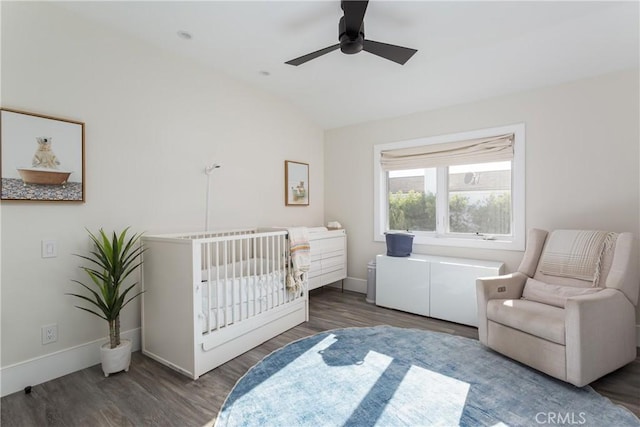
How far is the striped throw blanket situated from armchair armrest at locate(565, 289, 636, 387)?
27 centimetres

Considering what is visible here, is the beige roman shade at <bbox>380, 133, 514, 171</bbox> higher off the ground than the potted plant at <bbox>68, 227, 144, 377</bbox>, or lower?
higher

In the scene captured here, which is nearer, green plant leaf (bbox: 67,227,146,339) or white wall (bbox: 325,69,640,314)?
green plant leaf (bbox: 67,227,146,339)

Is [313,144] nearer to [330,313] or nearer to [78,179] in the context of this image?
[330,313]

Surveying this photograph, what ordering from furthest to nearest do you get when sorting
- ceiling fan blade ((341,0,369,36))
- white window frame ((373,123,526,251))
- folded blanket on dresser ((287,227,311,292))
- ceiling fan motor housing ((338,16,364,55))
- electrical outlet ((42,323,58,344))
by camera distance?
white window frame ((373,123,526,251))
folded blanket on dresser ((287,227,311,292))
electrical outlet ((42,323,58,344))
ceiling fan motor housing ((338,16,364,55))
ceiling fan blade ((341,0,369,36))

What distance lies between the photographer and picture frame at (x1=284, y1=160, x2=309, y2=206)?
399 centimetres

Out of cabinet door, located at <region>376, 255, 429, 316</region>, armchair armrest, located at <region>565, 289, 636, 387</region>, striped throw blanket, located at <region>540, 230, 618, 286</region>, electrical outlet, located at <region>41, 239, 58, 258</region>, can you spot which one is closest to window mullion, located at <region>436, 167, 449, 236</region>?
cabinet door, located at <region>376, 255, 429, 316</region>

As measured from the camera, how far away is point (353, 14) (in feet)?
6.13

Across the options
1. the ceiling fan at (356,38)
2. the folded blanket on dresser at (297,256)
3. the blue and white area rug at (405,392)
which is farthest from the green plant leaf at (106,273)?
the ceiling fan at (356,38)

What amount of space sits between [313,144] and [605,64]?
3127 millimetres

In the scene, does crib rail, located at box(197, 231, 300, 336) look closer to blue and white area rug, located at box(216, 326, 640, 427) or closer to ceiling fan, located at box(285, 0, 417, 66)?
blue and white area rug, located at box(216, 326, 640, 427)

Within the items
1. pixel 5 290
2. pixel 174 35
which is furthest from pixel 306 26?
pixel 5 290

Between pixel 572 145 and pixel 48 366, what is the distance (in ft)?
15.1

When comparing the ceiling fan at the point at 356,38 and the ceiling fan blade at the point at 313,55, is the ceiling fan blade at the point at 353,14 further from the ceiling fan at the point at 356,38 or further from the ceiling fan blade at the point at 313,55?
the ceiling fan blade at the point at 313,55

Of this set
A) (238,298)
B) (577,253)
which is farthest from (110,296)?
(577,253)
